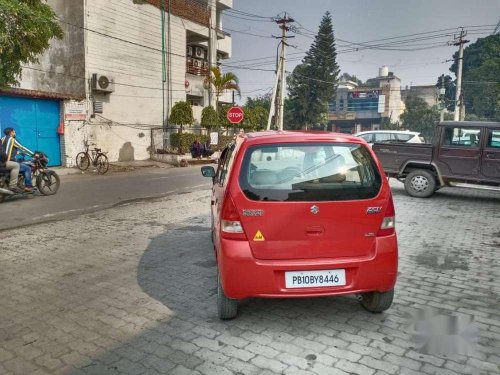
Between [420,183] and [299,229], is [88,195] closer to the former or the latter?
[420,183]

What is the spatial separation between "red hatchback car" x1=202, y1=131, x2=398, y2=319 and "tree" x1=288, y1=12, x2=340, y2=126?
55.3 meters

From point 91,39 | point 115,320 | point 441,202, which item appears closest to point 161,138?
point 91,39

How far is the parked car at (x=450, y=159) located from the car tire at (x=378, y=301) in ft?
24.8

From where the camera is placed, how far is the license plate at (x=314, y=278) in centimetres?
347

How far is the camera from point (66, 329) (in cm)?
364

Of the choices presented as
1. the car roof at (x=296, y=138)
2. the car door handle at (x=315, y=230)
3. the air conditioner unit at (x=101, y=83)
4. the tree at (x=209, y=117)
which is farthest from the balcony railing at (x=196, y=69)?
the car door handle at (x=315, y=230)

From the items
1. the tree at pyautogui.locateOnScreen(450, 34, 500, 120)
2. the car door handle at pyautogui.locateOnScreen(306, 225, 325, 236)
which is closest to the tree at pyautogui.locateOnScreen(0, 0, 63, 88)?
the car door handle at pyautogui.locateOnScreen(306, 225, 325, 236)

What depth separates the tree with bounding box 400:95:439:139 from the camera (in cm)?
7331

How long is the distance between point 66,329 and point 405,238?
5337mm

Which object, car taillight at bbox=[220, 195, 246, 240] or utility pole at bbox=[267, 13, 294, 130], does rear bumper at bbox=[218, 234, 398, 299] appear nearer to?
car taillight at bbox=[220, 195, 246, 240]

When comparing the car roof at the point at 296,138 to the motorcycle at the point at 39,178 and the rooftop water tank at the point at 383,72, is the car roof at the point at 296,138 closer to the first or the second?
the motorcycle at the point at 39,178

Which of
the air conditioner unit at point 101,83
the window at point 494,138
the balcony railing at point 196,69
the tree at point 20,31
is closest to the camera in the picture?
the tree at point 20,31

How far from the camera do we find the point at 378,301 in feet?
12.6

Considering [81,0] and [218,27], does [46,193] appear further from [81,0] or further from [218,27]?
[218,27]
